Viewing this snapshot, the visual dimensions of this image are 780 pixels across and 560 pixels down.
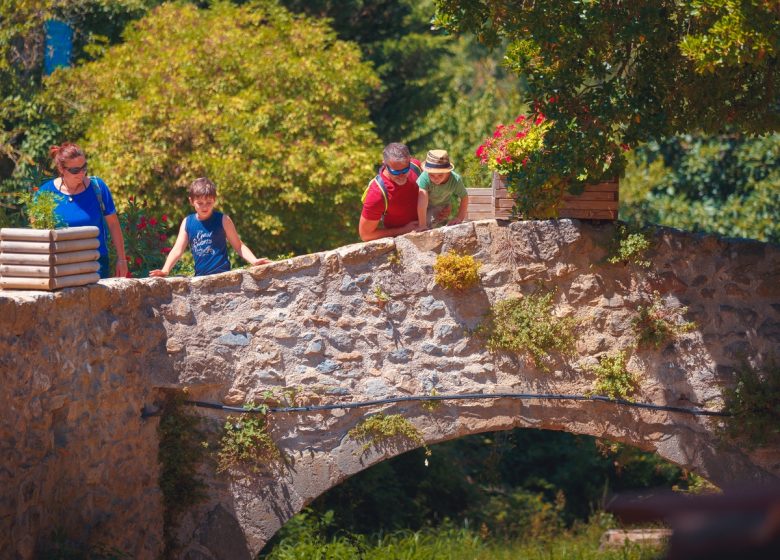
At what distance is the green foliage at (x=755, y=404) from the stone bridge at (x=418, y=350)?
0.28 feet

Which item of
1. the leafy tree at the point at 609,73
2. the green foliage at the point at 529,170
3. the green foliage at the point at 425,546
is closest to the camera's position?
the leafy tree at the point at 609,73

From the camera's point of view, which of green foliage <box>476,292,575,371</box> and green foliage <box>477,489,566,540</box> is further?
green foliage <box>477,489,566,540</box>

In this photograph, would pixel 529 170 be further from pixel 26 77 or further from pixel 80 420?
pixel 26 77

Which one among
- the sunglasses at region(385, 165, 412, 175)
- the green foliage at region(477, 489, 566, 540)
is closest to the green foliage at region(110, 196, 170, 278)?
the sunglasses at region(385, 165, 412, 175)

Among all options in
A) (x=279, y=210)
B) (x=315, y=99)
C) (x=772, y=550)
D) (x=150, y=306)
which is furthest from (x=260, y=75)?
(x=772, y=550)

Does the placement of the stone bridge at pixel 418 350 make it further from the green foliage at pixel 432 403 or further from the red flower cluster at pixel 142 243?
the red flower cluster at pixel 142 243

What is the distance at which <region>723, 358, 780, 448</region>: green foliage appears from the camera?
7328 millimetres

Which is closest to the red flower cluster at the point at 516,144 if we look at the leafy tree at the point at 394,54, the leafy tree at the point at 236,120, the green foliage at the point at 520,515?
the leafy tree at the point at 236,120

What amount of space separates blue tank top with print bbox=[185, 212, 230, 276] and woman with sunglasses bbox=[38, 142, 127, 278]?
1.60 feet

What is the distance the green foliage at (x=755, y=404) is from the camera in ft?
24.0

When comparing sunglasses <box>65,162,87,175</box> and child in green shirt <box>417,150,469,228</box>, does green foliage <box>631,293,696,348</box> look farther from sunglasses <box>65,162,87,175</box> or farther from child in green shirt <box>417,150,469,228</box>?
sunglasses <box>65,162,87,175</box>

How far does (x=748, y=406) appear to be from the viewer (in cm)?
735

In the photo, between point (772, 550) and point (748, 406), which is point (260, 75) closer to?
point (748, 406)

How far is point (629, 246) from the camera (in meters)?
7.33
